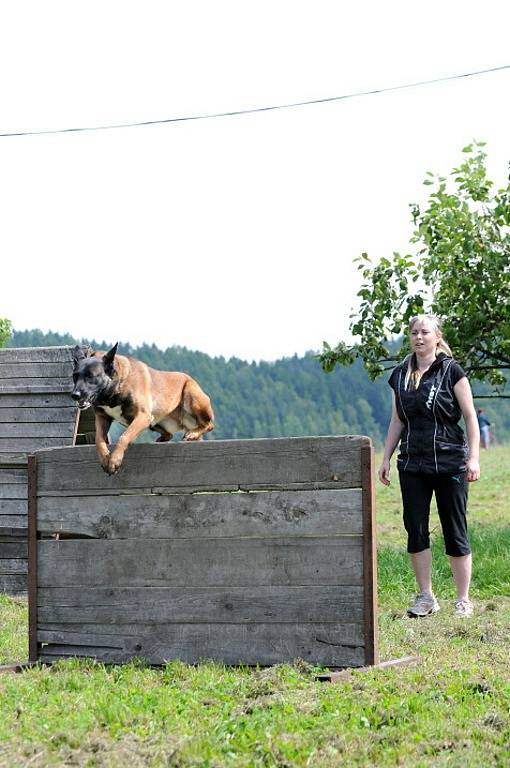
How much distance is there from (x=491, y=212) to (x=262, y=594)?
27.2 feet

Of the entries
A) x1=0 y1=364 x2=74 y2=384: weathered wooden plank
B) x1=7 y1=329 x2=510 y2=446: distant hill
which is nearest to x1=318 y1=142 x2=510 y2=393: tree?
x1=0 y1=364 x2=74 y2=384: weathered wooden plank

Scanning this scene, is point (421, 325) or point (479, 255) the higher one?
point (479, 255)

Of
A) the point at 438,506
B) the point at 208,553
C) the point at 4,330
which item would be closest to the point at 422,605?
the point at 438,506

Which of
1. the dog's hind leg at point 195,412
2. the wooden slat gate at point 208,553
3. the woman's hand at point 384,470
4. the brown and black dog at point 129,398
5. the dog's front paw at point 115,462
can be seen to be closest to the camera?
the wooden slat gate at point 208,553

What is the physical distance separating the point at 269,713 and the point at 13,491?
22.2ft

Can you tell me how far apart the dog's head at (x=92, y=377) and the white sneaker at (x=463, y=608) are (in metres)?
3.08

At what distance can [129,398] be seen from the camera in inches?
269

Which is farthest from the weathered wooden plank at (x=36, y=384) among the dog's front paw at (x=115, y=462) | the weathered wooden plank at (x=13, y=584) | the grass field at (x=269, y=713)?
the dog's front paw at (x=115, y=462)

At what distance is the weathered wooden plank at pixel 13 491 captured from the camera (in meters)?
10.8

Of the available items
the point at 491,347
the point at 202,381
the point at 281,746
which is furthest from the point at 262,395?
the point at 281,746

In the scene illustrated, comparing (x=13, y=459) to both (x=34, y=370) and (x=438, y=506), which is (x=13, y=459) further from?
(x=438, y=506)

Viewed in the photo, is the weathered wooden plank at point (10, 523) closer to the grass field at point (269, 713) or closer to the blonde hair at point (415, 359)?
the grass field at point (269, 713)

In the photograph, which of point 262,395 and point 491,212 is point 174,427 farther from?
point 262,395

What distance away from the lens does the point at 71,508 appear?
6.43 metres
